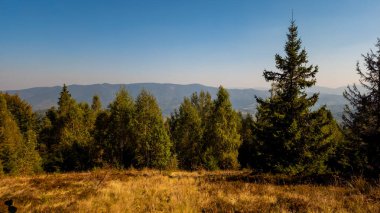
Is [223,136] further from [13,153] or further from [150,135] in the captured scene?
[13,153]

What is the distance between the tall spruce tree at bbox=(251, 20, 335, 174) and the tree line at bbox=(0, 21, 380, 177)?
0.24 ft

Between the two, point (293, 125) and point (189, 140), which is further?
point (189, 140)

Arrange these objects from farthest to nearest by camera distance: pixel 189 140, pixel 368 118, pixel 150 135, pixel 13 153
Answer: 1. pixel 189 140
2. pixel 13 153
3. pixel 150 135
4. pixel 368 118

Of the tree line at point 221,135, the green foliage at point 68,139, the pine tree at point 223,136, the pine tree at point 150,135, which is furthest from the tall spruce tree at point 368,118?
→ the green foliage at point 68,139

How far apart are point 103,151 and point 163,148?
11.3 meters

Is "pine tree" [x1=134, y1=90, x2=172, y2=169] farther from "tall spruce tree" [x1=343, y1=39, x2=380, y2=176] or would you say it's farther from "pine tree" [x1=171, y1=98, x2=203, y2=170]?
"tall spruce tree" [x1=343, y1=39, x2=380, y2=176]

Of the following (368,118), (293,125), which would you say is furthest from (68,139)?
(368,118)

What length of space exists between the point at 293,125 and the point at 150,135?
23188mm

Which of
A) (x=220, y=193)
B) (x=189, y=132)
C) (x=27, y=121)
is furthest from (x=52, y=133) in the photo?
(x=220, y=193)

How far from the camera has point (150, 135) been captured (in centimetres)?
3866

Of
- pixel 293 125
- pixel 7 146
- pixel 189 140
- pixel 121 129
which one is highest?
pixel 293 125

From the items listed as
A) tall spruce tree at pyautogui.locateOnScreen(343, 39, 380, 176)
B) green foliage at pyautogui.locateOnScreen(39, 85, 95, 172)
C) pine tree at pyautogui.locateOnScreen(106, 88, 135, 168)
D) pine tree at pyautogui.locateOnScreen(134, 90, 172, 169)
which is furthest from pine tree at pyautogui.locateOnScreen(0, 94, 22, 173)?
tall spruce tree at pyautogui.locateOnScreen(343, 39, 380, 176)

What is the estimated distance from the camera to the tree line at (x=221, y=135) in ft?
66.3

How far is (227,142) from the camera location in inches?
1540
